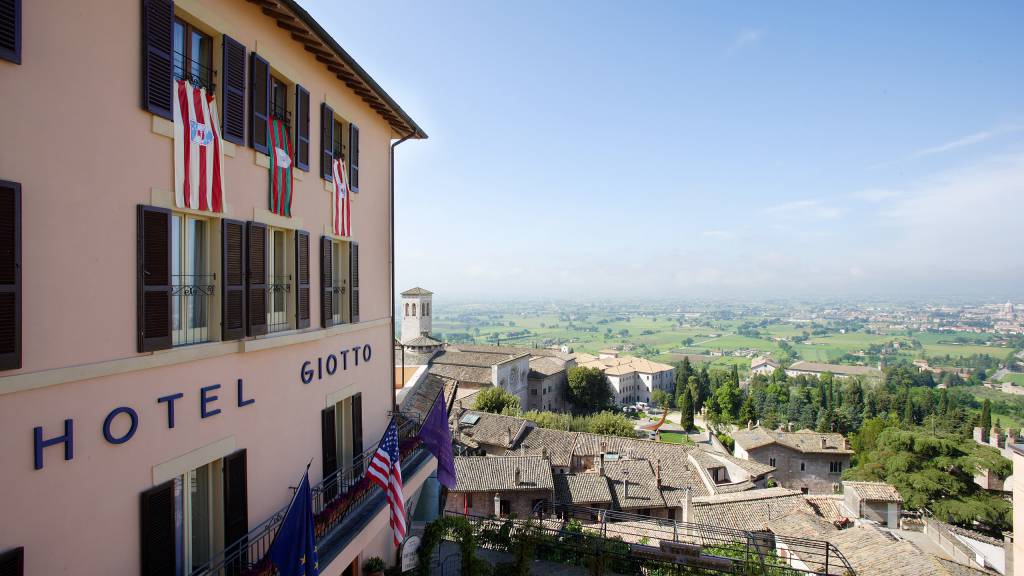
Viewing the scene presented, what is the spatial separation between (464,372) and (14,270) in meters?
62.5

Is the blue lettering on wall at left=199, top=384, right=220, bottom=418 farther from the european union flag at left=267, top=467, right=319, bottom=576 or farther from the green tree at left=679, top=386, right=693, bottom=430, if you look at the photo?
the green tree at left=679, top=386, right=693, bottom=430

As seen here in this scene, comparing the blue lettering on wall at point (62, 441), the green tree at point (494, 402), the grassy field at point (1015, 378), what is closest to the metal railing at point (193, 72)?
the blue lettering on wall at point (62, 441)

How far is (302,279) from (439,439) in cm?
589

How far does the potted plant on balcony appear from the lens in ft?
34.3

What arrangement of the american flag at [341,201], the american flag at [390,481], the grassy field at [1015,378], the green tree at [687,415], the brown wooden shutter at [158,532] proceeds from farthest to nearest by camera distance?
the grassy field at [1015,378], the green tree at [687,415], the american flag at [341,201], the american flag at [390,481], the brown wooden shutter at [158,532]

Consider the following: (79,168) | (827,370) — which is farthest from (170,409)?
(827,370)

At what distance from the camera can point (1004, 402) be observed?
381ft

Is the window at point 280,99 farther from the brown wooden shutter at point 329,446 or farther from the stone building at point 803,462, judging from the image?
the stone building at point 803,462

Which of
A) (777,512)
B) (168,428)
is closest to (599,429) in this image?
(777,512)

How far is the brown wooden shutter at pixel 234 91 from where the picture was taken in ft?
21.9

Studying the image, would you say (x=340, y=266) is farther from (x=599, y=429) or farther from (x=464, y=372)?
(x=464, y=372)

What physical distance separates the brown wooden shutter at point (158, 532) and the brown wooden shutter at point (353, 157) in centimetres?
631

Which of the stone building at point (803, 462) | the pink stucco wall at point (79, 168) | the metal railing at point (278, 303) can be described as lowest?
the stone building at point (803, 462)

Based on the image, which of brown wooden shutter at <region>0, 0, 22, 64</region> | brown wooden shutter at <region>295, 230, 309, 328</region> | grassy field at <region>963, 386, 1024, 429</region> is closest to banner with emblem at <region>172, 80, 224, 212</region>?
brown wooden shutter at <region>0, 0, 22, 64</region>
